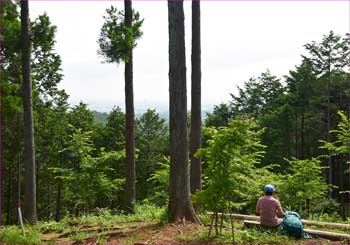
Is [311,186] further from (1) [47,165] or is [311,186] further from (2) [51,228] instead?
(1) [47,165]

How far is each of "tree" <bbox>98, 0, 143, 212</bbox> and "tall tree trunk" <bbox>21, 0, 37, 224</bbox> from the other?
8.10ft

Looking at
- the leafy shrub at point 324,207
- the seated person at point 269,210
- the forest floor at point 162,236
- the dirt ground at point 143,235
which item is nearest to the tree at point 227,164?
the seated person at point 269,210

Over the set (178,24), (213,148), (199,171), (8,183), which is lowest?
(8,183)

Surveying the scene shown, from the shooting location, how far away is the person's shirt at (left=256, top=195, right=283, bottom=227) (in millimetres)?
8477

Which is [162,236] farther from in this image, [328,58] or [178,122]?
[328,58]

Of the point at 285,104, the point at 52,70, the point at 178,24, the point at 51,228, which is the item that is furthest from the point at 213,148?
the point at 285,104

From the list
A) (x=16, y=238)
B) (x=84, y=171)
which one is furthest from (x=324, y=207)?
(x=16, y=238)

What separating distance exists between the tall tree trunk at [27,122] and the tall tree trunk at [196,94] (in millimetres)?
5533

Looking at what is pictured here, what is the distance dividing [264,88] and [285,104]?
7.53 metres

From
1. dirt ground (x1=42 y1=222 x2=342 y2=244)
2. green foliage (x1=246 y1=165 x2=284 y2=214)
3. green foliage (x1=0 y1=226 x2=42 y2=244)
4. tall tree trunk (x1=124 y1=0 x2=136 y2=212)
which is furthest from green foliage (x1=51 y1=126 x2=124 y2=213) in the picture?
green foliage (x1=0 y1=226 x2=42 y2=244)

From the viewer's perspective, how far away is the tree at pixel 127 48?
1477 centimetres

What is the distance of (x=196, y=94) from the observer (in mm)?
12875

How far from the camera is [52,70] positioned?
86.1ft

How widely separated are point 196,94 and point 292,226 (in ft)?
18.6
